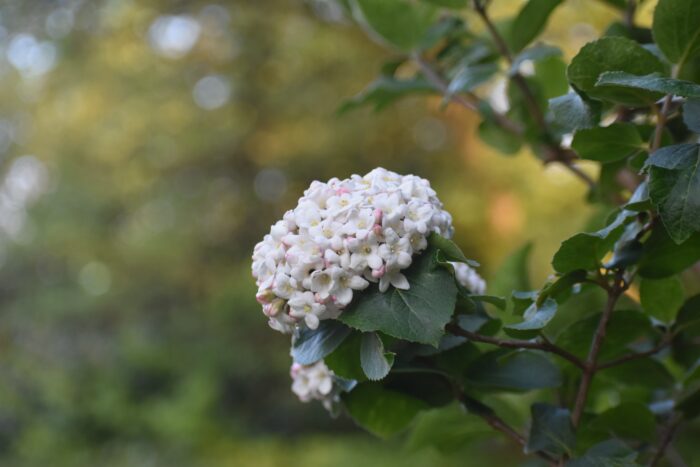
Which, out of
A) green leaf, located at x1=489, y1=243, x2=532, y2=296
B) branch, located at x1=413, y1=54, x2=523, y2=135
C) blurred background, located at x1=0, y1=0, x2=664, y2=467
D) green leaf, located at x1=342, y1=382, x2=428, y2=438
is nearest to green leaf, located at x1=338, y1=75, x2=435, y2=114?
branch, located at x1=413, y1=54, x2=523, y2=135

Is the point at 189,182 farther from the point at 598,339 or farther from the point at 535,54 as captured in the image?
the point at 598,339

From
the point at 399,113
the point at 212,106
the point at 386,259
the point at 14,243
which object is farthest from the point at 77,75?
the point at 386,259

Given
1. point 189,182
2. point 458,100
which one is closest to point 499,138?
point 458,100

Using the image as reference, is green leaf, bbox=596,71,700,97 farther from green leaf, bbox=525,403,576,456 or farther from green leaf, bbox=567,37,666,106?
green leaf, bbox=525,403,576,456

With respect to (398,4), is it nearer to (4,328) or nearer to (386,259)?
(386,259)

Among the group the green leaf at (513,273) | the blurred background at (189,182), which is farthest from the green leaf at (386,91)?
the blurred background at (189,182)
